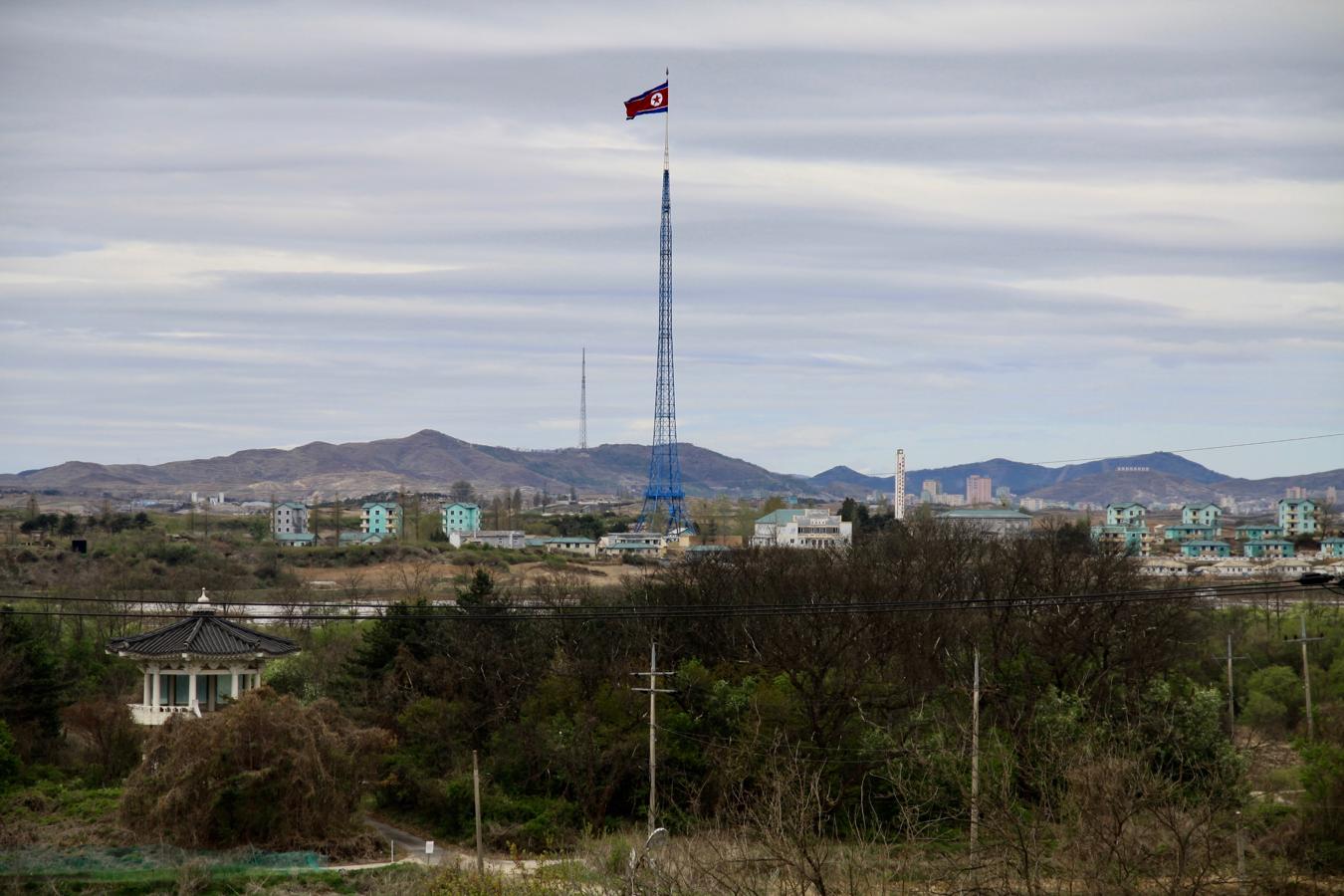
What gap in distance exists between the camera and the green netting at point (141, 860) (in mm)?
24469

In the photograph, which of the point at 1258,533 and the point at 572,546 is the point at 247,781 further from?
the point at 1258,533

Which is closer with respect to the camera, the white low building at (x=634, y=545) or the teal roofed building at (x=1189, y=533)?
the white low building at (x=634, y=545)

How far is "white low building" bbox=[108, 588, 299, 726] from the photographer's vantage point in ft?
98.0

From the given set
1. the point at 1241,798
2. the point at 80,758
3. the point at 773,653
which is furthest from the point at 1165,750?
the point at 80,758

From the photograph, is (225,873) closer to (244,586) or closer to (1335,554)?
(244,586)

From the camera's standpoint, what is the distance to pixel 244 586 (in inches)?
2753

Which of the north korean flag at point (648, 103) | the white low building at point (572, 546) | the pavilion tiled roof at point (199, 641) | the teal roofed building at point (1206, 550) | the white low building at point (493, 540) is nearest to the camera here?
the pavilion tiled roof at point (199, 641)

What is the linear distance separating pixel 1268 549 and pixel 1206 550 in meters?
7.96

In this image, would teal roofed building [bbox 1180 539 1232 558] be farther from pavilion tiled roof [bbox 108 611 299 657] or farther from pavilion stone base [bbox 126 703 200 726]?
pavilion stone base [bbox 126 703 200 726]

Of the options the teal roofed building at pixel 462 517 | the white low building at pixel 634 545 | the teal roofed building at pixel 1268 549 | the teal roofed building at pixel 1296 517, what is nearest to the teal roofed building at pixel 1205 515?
the teal roofed building at pixel 1296 517

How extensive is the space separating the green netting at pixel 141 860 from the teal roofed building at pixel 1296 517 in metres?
103

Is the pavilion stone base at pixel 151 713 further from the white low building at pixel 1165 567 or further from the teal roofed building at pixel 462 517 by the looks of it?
the teal roofed building at pixel 462 517

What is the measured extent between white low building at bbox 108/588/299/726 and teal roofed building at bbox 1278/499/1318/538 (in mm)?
99677

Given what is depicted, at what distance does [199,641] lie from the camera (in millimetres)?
30031
